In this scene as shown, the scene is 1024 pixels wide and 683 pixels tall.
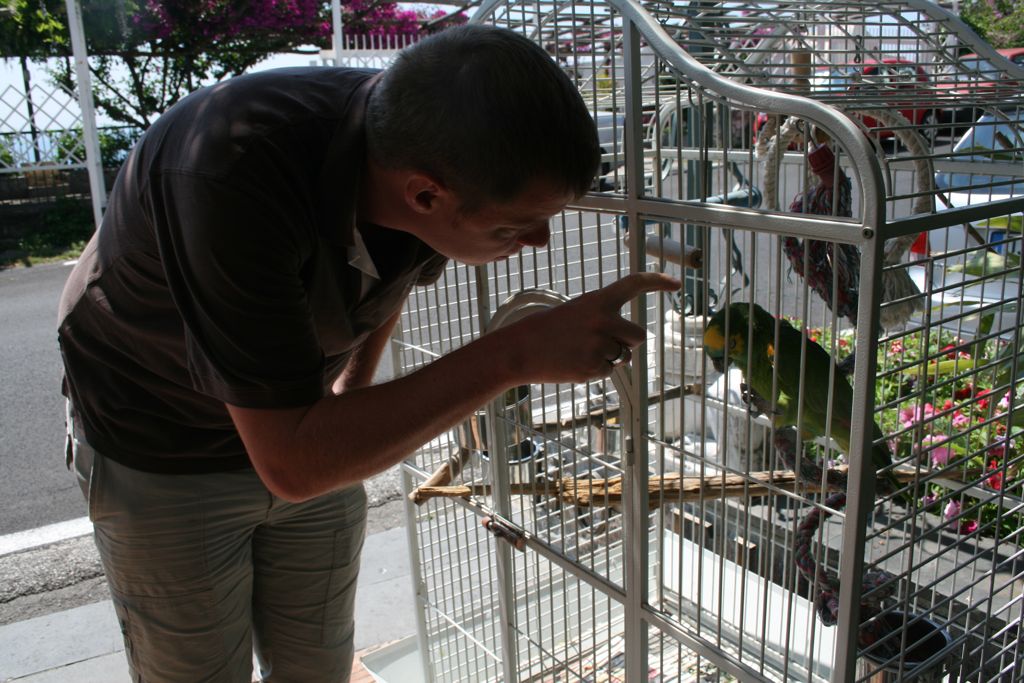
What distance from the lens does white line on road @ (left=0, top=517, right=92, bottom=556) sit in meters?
2.35

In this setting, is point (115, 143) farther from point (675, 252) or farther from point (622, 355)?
point (622, 355)

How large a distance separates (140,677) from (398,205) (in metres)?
0.67

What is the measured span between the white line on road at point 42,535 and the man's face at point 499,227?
2.04 m

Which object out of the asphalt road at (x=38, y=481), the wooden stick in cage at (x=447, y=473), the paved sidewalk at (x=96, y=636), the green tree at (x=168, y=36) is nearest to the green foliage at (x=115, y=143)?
the green tree at (x=168, y=36)

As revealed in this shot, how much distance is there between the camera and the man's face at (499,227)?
68 cm

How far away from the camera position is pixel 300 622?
1106 millimetres

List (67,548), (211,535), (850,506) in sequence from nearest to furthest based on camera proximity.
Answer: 1. (850,506)
2. (211,535)
3. (67,548)

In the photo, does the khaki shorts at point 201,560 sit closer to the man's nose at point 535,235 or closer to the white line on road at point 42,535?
the man's nose at point 535,235

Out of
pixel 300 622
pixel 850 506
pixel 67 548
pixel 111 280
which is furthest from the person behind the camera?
pixel 67 548

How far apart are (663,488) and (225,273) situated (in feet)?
1.78

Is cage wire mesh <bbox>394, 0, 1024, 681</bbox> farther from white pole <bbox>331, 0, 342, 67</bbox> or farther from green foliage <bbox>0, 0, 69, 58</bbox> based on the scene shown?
green foliage <bbox>0, 0, 69, 58</bbox>

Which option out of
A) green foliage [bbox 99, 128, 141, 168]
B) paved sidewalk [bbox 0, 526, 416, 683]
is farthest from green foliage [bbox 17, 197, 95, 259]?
paved sidewalk [bbox 0, 526, 416, 683]

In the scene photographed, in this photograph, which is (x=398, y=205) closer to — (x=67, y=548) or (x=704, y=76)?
(x=704, y=76)

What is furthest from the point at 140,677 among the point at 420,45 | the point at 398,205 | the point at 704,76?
the point at 704,76
